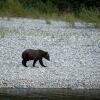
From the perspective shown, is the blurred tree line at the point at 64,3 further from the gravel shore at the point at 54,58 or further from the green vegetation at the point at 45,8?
the gravel shore at the point at 54,58

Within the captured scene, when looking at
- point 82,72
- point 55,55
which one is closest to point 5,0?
point 55,55

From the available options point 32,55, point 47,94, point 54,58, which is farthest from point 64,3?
point 47,94

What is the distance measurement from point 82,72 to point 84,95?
9.99 feet

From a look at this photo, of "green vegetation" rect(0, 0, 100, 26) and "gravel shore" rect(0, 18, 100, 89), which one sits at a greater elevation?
"green vegetation" rect(0, 0, 100, 26)

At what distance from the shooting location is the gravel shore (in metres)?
13.8

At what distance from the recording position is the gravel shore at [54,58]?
13750 mm

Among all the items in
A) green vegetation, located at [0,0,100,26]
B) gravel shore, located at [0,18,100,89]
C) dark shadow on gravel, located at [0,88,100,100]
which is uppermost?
green vegetation, located at [0,0,100,26]

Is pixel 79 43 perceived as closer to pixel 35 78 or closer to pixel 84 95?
pixel 35 78

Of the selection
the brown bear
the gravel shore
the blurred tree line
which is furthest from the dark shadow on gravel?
the blurred tree line

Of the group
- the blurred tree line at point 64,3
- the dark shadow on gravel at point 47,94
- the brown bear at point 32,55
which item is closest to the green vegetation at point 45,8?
the blurred tree line at point 64,3

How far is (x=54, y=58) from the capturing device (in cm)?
1742

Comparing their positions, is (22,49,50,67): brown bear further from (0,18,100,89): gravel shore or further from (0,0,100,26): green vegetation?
(0,0,100,26): green vegetation

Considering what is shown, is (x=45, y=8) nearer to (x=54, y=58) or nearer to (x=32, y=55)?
(x=54, y=58)

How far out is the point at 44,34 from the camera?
79.8 ft
